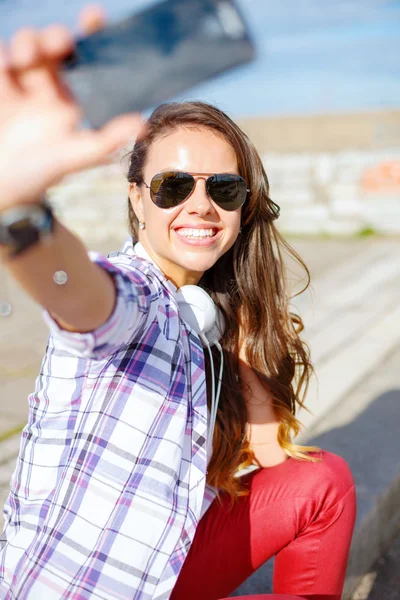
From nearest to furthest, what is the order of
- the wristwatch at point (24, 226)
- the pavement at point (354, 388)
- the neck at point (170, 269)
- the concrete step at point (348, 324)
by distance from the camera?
the wristwatch at point (24, 226), the neck at point (170, 269), the pavement at point (354, 388), the concrete step at point (348, 324)

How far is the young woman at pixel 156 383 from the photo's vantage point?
0.85m

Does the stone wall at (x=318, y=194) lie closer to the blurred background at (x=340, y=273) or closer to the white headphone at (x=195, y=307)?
the blurred background at (x=340, y=273)

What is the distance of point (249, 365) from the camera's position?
1.96 metres

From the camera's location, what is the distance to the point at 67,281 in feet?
3.22

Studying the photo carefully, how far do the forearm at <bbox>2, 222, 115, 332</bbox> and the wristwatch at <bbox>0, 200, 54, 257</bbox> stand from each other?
0.02 m

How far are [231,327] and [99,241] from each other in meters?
8.45

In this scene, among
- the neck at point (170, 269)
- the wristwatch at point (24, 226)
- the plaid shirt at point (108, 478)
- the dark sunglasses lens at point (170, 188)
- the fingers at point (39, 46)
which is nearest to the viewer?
the fingers at point (39, 46)

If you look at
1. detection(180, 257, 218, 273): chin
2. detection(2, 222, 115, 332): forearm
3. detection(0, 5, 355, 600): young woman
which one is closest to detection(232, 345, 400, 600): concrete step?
detection(0, 5, 355, 600): young woman

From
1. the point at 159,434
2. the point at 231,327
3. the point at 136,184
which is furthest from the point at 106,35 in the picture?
the point at 231,327

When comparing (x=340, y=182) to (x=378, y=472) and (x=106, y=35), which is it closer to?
(x=378, y=472)

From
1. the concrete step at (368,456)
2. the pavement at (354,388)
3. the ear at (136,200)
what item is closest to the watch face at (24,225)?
the pavement at (354,388)

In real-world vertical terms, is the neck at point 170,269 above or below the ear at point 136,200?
below

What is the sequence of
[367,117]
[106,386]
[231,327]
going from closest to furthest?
1. [106,386]
2. [231,327]
3. [367,117]

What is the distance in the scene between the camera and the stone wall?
29.8 ft
